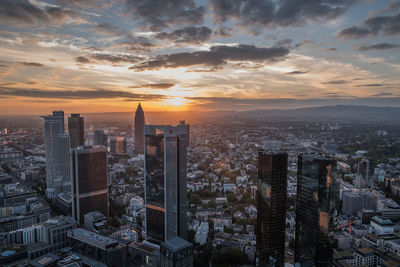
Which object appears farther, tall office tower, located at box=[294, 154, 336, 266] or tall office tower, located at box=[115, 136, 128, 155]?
tall office tower, located at box=[115, 136, 128, 155]

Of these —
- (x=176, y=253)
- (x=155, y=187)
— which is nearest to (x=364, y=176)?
(x=155, y=187)

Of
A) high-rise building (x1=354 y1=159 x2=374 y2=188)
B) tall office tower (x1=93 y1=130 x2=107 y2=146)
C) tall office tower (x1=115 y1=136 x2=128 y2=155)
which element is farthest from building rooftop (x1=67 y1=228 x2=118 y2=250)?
tall office tower (x1=115 y1=136 x2=128 y2=155)

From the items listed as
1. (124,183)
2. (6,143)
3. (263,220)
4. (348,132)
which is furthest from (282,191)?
(6,143)

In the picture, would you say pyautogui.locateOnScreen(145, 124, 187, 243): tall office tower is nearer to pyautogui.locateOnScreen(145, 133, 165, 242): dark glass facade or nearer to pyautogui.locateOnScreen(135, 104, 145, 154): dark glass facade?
pyautogui.locateOnScreen(145, 133, 165, 242): dark glass facade

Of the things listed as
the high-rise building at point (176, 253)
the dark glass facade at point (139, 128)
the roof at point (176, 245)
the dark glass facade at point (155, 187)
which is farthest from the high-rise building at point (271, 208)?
the dark glass facade at point (139, 128)

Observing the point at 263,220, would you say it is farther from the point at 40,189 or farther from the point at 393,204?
the point at 40,189
